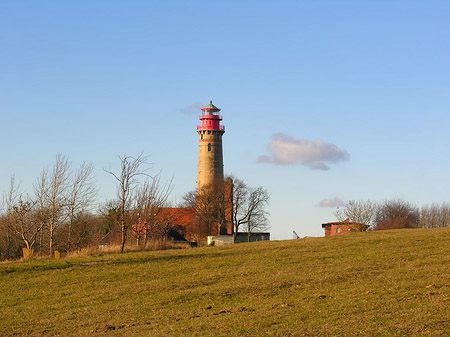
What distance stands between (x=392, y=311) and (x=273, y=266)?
11240 millimetres

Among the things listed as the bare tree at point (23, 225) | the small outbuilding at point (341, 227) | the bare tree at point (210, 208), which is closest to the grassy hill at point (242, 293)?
the bare tree at point (23, 225)

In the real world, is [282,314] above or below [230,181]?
below

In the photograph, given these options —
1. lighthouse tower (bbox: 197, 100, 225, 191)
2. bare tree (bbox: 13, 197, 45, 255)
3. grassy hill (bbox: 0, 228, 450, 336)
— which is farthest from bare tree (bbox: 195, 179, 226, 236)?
grassy hill (bbox: 0, 228, 450, 336)

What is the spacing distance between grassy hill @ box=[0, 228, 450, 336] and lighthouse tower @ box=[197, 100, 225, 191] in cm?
5408

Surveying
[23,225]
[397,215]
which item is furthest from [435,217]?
[23,225]

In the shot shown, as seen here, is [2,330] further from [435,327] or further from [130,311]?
[435,327]

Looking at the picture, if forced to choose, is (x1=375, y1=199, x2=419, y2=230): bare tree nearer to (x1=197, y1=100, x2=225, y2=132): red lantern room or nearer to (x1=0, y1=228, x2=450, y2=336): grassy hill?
(x1=197, y1=100, x2=225, y2=132): red lantern room

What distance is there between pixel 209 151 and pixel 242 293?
6758 centimetres

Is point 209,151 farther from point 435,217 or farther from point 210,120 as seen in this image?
point 435,217

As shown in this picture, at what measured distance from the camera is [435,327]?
13.2m

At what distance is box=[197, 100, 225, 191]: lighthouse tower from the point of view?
8700cm

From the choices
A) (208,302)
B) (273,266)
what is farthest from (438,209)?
(208,302)

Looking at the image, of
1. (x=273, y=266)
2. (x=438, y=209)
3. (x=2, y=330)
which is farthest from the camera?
(x=438, y=209)

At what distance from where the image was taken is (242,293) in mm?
20219
